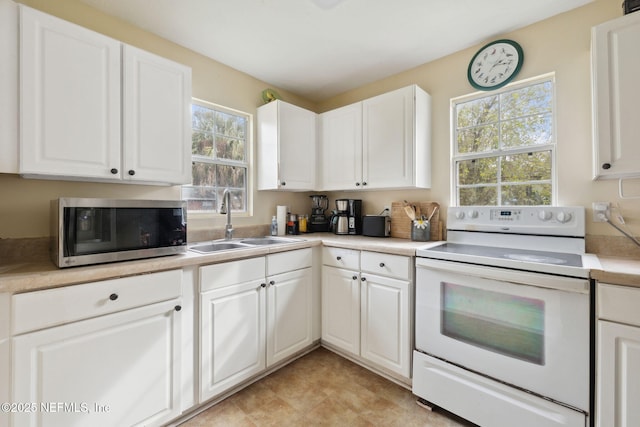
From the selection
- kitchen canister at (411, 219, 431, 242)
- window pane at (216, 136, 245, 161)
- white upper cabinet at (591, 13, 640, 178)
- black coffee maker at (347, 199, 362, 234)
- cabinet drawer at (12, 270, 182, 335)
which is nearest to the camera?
cabinet drawer at (12, 270, 182, 335)

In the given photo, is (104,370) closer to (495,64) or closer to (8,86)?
(8,86)

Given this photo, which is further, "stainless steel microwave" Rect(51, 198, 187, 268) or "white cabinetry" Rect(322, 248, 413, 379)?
"white cabinetry" Rect(322, 248, 413, 379)

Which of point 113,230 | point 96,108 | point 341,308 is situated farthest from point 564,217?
point 96,108

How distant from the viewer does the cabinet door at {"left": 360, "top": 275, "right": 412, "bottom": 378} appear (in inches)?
72.0

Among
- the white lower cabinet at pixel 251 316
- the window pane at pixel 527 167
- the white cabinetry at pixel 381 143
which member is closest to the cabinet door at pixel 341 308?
the white lower cabinet at pixel 251 316

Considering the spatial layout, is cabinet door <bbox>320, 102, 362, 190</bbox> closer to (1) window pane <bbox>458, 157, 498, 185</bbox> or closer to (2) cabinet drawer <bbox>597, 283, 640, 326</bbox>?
(1) window pane <bbox>458, 157, 498, 185</bbox>

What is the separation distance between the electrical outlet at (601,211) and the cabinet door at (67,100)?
9.32 ft

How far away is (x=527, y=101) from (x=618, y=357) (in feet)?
5.41

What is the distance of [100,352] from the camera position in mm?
1260

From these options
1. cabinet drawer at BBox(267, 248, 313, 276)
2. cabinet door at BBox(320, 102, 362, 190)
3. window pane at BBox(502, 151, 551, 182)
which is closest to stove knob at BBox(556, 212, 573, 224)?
window pane at BBox(502, 151, 551, 182)

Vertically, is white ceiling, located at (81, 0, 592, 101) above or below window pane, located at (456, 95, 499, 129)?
above

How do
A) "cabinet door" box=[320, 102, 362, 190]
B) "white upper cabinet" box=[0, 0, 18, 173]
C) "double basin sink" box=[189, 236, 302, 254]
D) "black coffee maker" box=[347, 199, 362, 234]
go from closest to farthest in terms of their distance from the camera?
"white upper cabinet" box=[0, 0, 18, 173], "double basin sink" box=[189, 236, 302, 254], "cabinet door" box=[320, 102, 362, 190], "black coffee maker" box=[347, 199, 362, 234]

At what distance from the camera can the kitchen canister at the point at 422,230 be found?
7.23 ft

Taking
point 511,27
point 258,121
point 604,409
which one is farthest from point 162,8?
point 604,409
